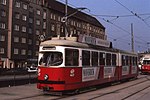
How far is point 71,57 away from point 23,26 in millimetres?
65720

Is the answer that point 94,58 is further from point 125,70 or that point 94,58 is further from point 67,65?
point 125,70

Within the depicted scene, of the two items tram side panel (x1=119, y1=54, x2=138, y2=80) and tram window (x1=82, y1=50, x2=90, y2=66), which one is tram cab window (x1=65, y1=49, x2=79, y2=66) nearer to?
tram window (x1=82, y1=50, x2=90, y2=66)

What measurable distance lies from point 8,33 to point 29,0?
→ 1081 centimetres

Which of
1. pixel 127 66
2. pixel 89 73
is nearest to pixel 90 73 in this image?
pixel 89 73

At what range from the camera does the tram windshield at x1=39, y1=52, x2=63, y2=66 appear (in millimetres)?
17125

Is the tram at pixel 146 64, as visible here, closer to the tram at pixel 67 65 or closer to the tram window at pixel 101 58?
the tram window at pixel 101 58

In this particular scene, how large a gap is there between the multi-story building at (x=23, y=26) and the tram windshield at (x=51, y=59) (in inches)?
1939

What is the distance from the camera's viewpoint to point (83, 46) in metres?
18.8

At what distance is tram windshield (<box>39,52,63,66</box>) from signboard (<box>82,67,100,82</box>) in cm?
203

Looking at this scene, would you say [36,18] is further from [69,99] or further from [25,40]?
[69,99]

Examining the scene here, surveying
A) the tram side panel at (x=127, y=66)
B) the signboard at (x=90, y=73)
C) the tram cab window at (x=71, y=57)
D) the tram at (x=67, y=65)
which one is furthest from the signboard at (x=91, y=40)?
the tram side panel at (x=127, y=66)

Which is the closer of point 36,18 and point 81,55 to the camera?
point 81,55

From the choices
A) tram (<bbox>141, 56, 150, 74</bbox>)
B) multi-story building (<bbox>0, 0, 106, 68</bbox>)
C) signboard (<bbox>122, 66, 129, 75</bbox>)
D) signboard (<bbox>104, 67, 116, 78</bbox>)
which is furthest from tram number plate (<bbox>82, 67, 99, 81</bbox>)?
multi-story building (<bbox>0, 0, 106, 68</bbox>)

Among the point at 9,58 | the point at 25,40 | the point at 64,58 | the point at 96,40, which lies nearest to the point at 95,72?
the point at 96,40
